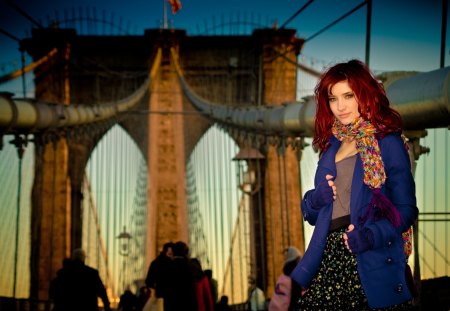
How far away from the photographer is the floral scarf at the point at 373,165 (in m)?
2.05

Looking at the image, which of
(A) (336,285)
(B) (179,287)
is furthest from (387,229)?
(B) (179,287)

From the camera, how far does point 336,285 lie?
2.10 meters

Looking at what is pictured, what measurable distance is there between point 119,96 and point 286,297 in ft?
61.0

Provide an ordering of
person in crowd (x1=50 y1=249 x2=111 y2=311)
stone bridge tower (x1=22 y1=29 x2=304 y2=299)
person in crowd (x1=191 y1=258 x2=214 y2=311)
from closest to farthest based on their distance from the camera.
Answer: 1. person in crowd (x1=50 y1=249 x2=111 y2=311)
2. person in crowd (x1=191 y1=258 x2=214 y2=311)
3. stone bridge tower (x1=22 y1=29 x2=304 y2=299)

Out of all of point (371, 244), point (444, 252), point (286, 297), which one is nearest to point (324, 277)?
point (371, 244)

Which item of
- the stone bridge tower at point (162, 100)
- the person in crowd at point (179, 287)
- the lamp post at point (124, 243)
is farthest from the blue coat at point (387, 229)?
the lamp post at point (124, 243)

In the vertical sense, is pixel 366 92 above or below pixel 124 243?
above

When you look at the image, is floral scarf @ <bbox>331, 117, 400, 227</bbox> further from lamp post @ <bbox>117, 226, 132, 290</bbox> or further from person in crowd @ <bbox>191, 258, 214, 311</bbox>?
lamp post @ <bbox>117, 226, 132, 290</bbox>

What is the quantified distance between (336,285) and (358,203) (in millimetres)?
178

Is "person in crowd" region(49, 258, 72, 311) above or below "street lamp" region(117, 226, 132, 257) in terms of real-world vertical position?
above

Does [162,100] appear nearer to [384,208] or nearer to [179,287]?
[179,287]

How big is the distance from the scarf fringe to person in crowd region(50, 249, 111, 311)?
4.18m

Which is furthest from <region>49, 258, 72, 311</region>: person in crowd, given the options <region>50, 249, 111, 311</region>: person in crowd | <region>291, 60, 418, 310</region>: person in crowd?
<region>291, 60, 418, 310</region>: person in crowd

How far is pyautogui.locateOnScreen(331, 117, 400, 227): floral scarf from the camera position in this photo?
2.05 m
